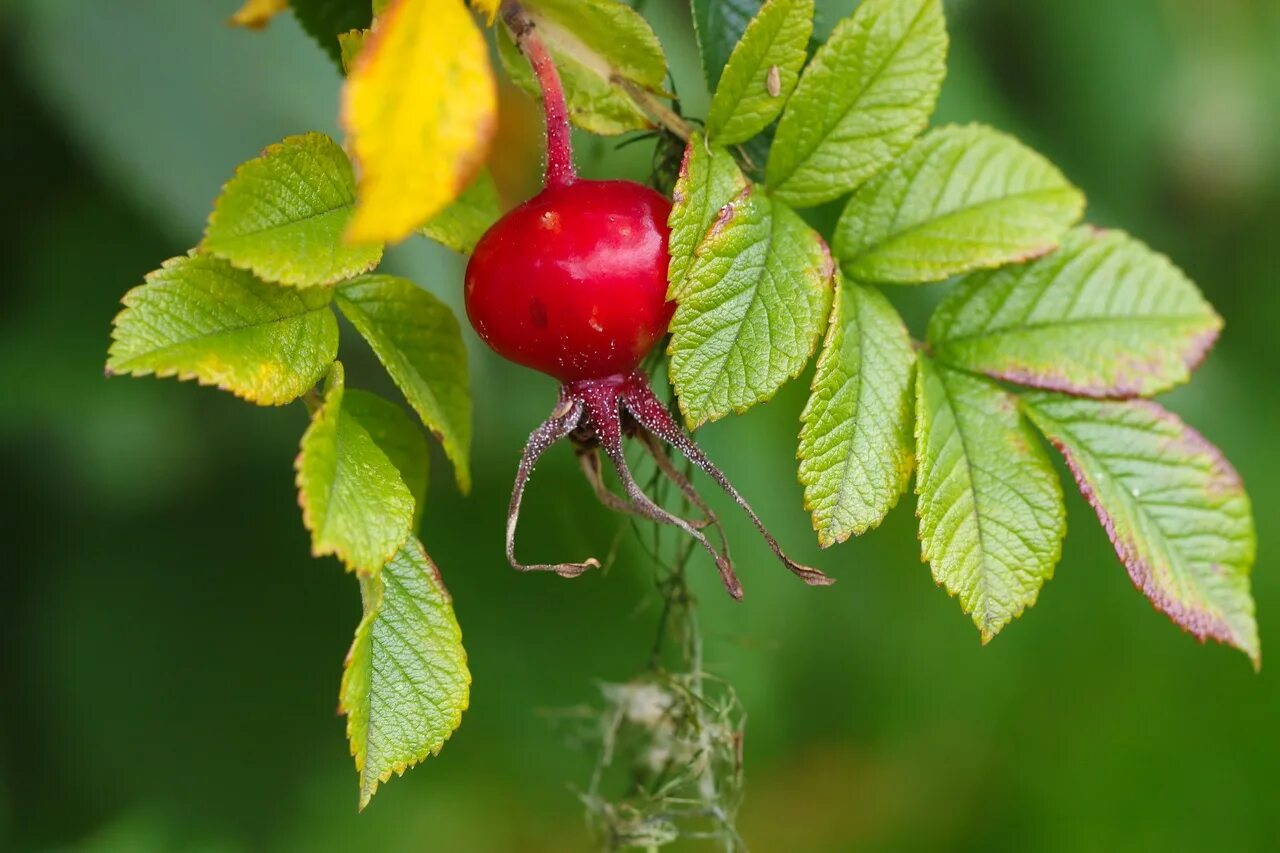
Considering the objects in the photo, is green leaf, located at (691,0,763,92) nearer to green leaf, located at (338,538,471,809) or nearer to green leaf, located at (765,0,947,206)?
green leaf, located at (765,0,947,206)

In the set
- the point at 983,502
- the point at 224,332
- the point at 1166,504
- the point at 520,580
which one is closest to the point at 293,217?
the point at 224,332

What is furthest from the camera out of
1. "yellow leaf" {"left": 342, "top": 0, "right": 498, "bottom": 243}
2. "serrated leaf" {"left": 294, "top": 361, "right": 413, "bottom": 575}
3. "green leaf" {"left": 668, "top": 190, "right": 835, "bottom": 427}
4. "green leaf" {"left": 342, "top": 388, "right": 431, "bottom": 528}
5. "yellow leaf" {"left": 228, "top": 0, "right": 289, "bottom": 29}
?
"yellow leaf" {"left": 228, "top": 0, "right": 289, "bottom": 29}

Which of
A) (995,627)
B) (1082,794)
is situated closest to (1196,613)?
(995,627)

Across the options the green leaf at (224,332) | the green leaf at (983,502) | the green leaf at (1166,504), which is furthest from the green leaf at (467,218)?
the green leaf at (1166,504)

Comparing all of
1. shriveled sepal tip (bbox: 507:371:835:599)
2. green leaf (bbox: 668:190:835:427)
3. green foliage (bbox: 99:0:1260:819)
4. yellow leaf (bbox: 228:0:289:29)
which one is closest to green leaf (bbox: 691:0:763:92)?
green foliage (bbox: 99:0:1260:819)

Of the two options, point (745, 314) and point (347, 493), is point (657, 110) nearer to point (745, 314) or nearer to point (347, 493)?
point (745, 314)

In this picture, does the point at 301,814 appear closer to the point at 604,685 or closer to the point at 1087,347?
the point at 604,685

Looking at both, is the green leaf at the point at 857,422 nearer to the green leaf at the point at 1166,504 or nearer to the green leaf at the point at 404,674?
the green leaf at the point at 1166,504
